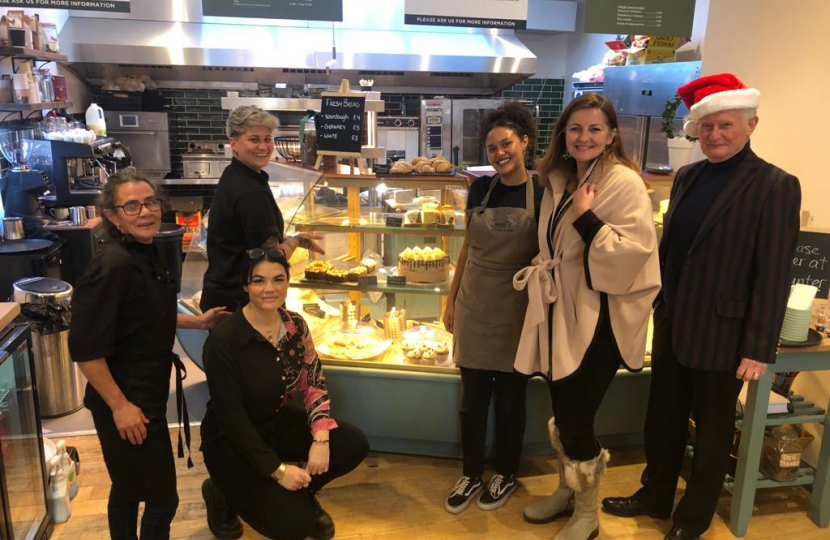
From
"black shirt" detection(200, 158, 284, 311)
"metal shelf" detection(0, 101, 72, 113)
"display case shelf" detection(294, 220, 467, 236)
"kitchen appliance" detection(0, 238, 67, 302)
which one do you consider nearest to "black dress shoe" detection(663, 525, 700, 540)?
"display case shelf" detection(294, 220, 467, 236)

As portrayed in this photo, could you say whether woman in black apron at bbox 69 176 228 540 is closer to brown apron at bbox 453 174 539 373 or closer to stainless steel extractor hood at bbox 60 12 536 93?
brown apron at bbox 453 174 539 373

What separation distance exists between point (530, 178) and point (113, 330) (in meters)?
1.62

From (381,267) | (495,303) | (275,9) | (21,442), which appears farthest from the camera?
(275,9)

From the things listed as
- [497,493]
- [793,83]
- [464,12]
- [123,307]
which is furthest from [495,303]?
[464,12]

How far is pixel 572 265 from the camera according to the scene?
2.31m

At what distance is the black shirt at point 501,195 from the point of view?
2.50m

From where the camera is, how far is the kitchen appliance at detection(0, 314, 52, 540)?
230cm

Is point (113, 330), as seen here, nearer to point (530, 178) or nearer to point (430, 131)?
point (530, 178)

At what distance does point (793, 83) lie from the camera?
10.0ft

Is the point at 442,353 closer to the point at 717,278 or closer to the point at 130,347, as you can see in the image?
the point at 717,278

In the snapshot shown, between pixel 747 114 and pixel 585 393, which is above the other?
pixel 747 114

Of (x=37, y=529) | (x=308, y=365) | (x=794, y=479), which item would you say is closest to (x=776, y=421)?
(x=794, y=479)

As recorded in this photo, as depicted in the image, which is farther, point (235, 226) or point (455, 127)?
point (455, 127)

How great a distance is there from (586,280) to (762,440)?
3.84 feet
